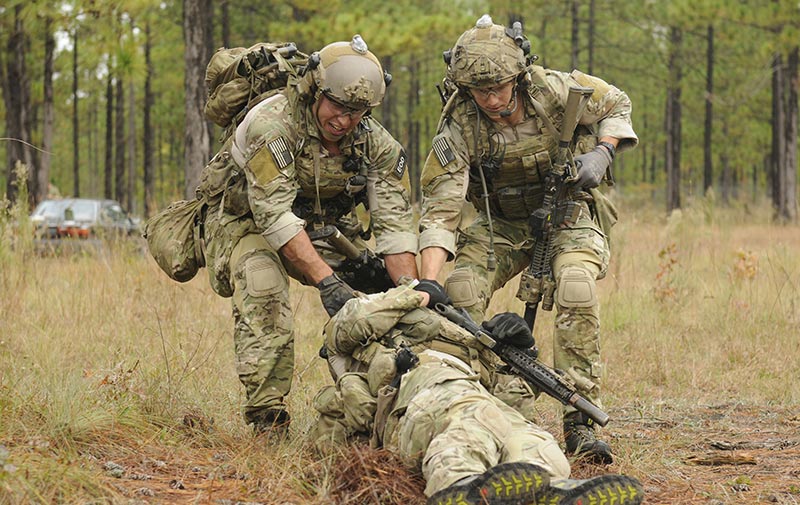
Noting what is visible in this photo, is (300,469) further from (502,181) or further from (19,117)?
(19,117)

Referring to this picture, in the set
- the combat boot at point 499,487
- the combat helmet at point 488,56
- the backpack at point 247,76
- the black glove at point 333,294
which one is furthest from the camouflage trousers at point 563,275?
the backpack at point 247,76

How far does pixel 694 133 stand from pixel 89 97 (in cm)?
2327

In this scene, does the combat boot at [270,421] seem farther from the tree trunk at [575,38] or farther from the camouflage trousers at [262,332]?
the tree trunk at [575,38]

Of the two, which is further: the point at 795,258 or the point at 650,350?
the point at 795,258

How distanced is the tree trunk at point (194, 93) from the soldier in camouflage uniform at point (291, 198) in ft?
15.6

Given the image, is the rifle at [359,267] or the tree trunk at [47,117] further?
the tree trunk at [47,117]

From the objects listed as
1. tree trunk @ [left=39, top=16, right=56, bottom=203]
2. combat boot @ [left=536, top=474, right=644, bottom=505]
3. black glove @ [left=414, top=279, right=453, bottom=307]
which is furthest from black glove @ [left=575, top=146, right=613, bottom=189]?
tree trunk @ [left=39, top=16, right=56, bottom=203]

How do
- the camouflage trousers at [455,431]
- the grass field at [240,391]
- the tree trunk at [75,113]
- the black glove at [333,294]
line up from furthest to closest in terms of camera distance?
1. the tree trunk at [75,113]
2. the black glove at [333,294]
3. the grass field at [240,391]
4. the camouflage trousers at [455,431]

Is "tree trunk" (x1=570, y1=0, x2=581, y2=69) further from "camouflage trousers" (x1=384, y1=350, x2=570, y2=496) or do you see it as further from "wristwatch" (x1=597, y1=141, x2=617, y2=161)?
"camouflage trousers" (x1=384, y1=350, x2=570, y2=496)

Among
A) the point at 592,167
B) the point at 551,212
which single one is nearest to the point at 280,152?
the point at 551,212

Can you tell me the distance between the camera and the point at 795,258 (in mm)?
10461

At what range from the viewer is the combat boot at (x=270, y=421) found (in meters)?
4.44

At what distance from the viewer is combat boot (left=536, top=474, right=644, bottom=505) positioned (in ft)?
9.26

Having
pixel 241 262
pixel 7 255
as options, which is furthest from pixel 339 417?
pixel 7 255
